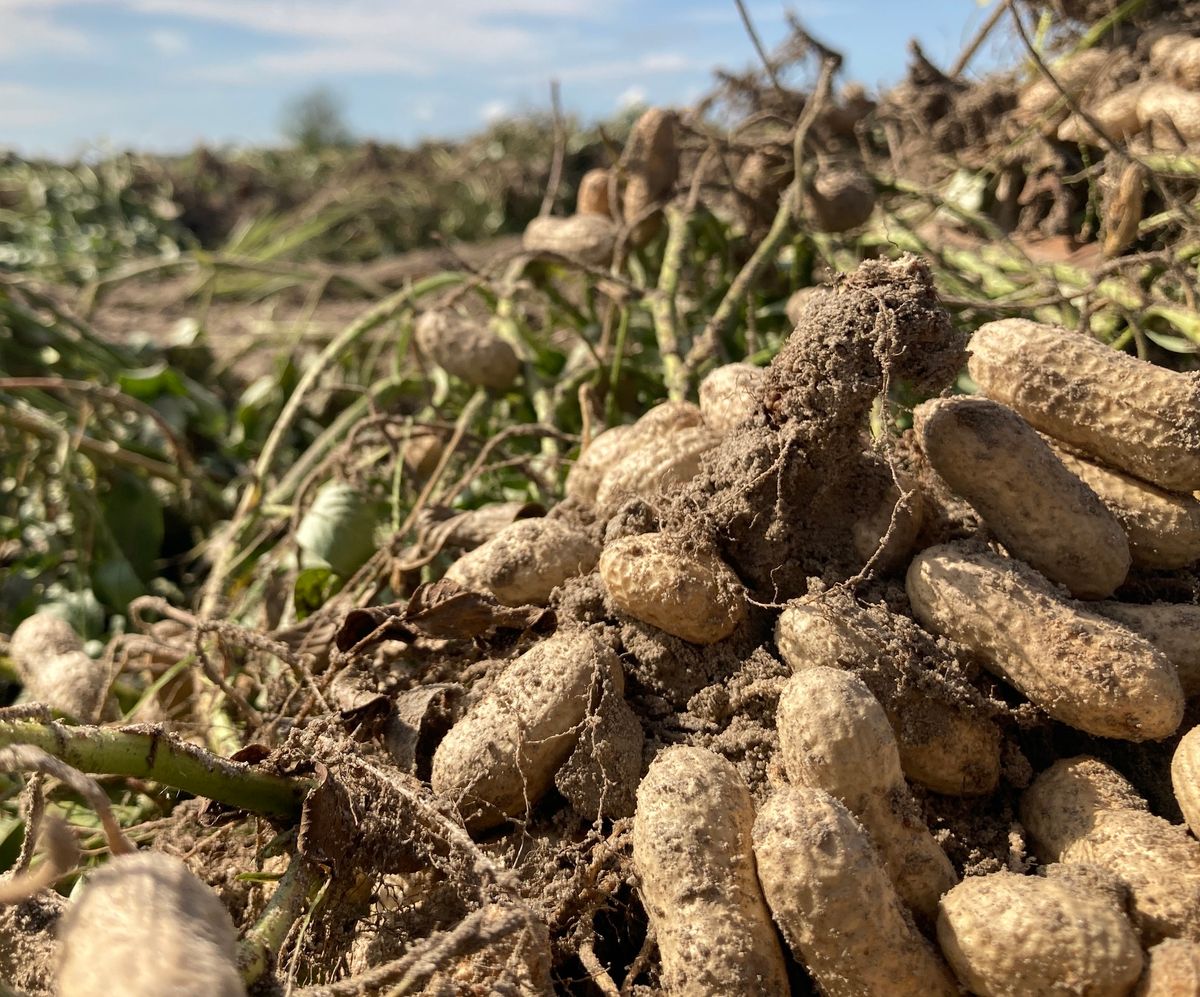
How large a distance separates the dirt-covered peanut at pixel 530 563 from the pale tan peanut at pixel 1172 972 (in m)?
0.68

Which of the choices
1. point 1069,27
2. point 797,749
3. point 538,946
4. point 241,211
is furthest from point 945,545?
point 241,211

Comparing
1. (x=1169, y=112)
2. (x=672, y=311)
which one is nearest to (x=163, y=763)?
(x=672, y=311)

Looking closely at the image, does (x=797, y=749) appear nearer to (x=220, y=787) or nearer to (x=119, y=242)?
(x=220, y=787)

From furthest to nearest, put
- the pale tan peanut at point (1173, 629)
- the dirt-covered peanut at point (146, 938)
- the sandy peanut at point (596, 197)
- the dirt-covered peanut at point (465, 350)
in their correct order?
the sandy peanut at point (596, 197) < the dirt-covered peanut at point (465, 350) < the pale tan peanut at point (1173, 629) < the dirt-covered peanut at point (146, 938)

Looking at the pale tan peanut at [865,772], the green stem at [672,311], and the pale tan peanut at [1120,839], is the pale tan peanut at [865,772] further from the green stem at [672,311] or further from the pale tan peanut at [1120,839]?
the green stem at [672,311]

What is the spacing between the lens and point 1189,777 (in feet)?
3.15

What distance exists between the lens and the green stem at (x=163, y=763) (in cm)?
99

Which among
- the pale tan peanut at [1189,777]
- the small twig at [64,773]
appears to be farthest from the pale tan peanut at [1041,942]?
the small twig at [64,773]

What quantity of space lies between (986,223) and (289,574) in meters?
1.37

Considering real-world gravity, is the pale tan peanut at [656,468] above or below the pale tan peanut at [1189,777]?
above

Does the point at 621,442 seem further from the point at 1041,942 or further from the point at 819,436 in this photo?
the point at 1041,942

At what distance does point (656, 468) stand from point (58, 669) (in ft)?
3.18

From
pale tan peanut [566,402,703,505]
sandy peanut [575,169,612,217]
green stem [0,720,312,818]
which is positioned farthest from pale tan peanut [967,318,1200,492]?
sandy peanut [575,169,612,217]

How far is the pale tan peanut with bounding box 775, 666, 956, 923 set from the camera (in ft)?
Answer: 3.13
